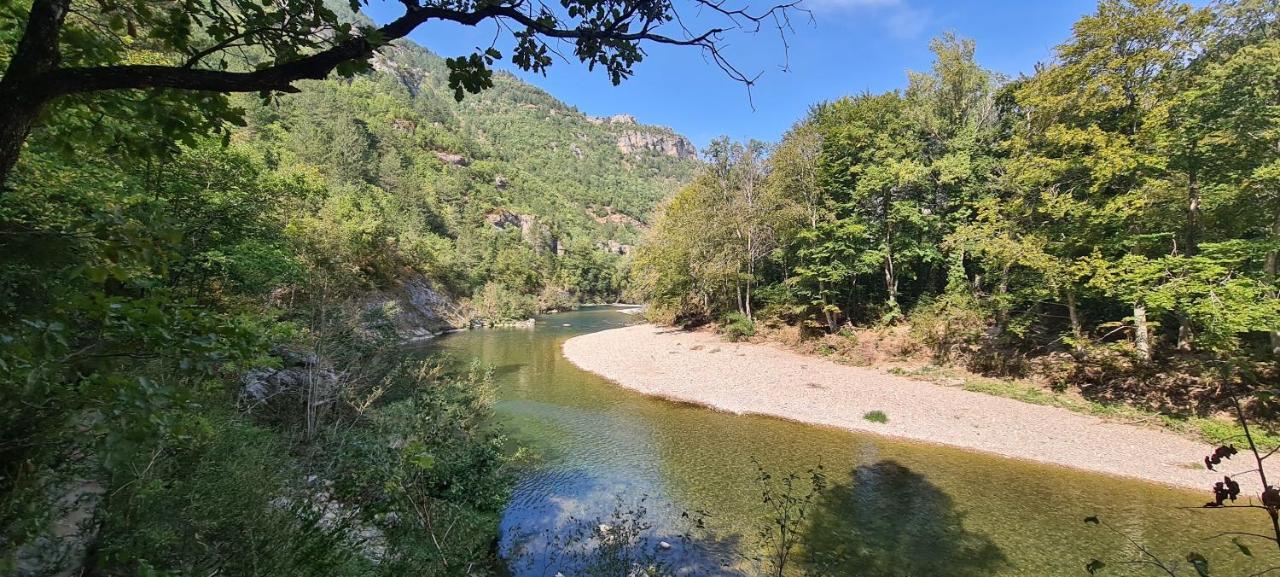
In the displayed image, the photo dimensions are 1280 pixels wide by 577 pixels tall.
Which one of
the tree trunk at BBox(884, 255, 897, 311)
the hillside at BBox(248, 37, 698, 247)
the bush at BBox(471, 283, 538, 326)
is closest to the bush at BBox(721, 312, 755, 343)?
the tree trunk at BBox(884, 255, 897, 311)

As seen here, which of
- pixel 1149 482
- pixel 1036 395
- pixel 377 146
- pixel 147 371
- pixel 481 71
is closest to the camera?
pixel 481 71

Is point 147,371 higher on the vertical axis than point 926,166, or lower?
lower

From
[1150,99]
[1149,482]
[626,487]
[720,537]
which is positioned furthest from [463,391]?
[1150,99]

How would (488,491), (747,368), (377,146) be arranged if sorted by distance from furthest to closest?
(377,146), (747,368), (488,491)

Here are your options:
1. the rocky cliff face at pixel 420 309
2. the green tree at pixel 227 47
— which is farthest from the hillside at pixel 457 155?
the rocky cliff face at pixel 420 309

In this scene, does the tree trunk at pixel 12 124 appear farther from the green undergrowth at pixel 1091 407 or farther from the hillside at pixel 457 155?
the green undergrowth at pixel 1091 407

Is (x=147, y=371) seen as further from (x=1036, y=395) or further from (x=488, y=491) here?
(x=1036, y=395)

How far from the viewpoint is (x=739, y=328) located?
89.8ft

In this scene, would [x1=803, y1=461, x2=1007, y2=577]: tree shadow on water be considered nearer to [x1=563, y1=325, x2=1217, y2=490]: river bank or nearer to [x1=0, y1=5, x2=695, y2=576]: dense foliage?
[x1=563, y1=325, x2=1217, y2=490]: river bank

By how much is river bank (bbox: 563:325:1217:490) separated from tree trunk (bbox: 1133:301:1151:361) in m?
2.88

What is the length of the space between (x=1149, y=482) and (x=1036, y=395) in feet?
16.3

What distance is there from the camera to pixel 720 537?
26.8 feet

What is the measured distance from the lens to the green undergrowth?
36.3 feet

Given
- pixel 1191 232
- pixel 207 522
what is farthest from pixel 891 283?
pixel 207 522
